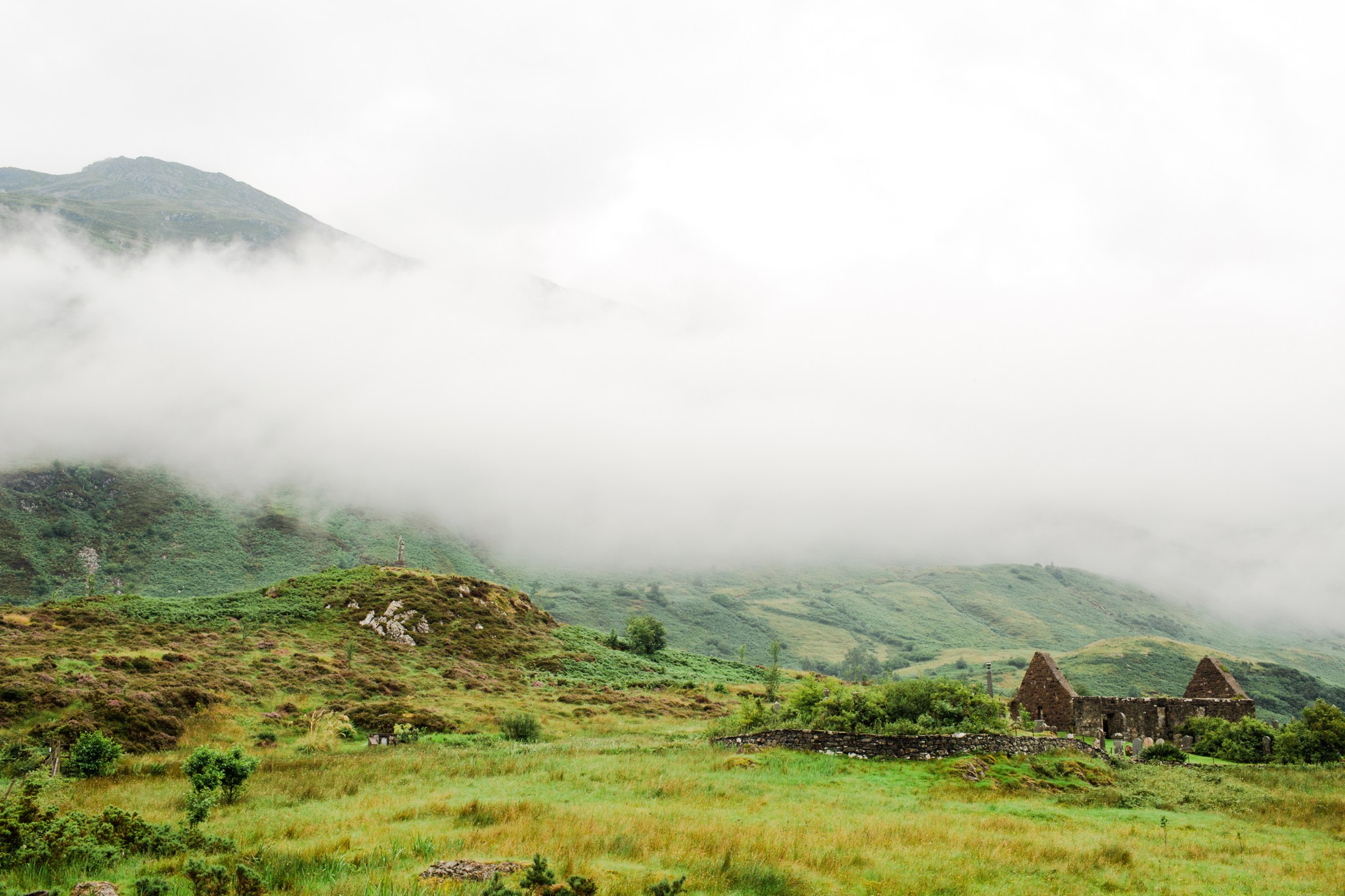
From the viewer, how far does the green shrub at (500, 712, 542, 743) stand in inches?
1455

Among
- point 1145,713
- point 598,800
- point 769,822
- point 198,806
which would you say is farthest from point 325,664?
point 1145,713

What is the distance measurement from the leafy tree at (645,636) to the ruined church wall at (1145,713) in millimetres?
55689

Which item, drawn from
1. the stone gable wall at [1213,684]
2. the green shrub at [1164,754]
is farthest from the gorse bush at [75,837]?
the stone gable wall at [1213,684]

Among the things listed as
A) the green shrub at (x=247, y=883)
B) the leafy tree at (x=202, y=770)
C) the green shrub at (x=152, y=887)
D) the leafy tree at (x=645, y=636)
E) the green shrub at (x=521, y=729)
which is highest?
the green shrub at (x=152, y=887)

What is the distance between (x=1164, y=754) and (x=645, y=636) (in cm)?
6138

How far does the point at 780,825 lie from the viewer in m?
16.0

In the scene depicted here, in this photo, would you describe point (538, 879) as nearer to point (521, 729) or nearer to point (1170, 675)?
point (521, 729)

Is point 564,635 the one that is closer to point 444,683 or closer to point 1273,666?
point 444,683

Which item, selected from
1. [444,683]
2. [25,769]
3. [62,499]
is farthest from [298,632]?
[62,499]

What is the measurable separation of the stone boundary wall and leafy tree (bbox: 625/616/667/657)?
59.8 metres

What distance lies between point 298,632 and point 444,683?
55.1 ft

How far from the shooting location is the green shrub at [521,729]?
36969mm

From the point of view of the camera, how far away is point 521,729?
3725 cm

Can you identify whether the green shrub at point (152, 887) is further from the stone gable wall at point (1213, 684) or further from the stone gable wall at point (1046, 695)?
the stone gable wall at point (1213, 684)
